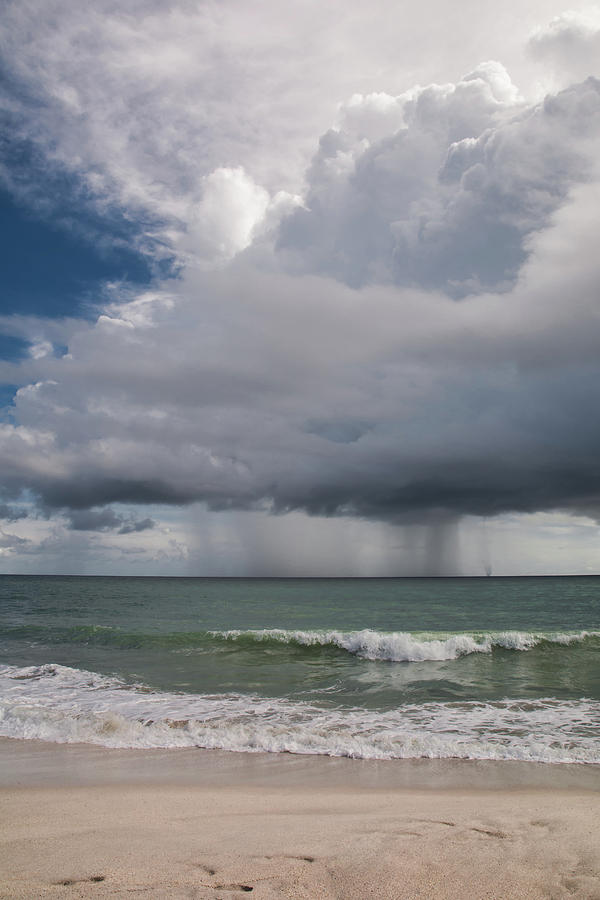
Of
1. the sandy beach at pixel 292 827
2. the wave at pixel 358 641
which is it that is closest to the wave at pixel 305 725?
the sandy beach at pixel 292 827

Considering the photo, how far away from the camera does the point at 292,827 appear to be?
585 centimetres

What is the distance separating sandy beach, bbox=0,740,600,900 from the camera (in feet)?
14.3

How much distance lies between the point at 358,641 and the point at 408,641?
2.35 m

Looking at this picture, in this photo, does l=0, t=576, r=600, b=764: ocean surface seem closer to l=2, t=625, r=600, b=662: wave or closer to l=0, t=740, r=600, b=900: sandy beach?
l=2, t=625, r=600, b=662: wave

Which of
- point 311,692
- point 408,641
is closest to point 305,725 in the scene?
point 311,692

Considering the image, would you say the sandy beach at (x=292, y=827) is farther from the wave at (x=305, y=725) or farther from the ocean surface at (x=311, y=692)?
the ocean surface at (x=311, y=692)

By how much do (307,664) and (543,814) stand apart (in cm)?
1447

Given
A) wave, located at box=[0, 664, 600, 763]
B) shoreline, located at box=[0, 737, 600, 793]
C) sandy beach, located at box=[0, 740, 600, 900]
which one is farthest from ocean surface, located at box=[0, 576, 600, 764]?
sandy beach, located at box=[0, 740, 600, 900]

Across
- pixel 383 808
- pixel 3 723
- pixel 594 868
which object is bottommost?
pixel 3 723

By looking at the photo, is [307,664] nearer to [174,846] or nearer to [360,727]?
[360,727]

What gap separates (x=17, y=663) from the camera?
19.2m

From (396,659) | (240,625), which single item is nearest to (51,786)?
(396,659)

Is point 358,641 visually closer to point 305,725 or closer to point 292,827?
point 305,725

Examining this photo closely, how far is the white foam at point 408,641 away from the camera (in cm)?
2203
